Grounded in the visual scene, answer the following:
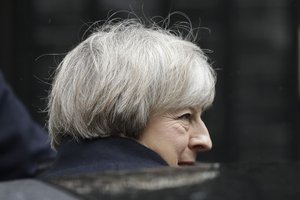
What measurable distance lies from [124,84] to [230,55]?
15.8 ft

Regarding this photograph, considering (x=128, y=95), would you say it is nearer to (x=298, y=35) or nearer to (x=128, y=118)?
(x=128, y=118)

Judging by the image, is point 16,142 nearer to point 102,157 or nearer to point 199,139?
point 199,139

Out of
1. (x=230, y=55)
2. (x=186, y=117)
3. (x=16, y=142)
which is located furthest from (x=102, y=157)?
(x=230, y=55)

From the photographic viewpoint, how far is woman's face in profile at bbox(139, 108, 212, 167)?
2539 mm

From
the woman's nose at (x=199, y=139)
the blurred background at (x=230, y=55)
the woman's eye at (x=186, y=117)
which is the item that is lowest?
the blurred background at (x=230, y=55)

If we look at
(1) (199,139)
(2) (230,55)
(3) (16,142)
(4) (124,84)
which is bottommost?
(2) (230,55)

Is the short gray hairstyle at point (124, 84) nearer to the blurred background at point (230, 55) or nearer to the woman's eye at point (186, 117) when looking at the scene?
the woman's eye at point (186, 117)

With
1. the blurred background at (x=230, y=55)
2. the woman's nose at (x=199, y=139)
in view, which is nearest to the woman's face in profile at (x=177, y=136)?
the woman's nose at (x=199, y=139)

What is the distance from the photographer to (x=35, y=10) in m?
7.29

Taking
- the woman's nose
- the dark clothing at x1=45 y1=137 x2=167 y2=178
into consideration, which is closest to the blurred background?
the woman's nose

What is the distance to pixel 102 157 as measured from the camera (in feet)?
7.81

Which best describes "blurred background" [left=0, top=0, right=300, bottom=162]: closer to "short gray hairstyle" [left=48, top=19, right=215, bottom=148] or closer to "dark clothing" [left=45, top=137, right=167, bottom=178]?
"short gray hairstyle" [left=48, top=19, right=215, bottom=148]

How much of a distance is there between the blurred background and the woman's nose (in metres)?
4.52

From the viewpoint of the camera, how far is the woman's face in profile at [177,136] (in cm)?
254
